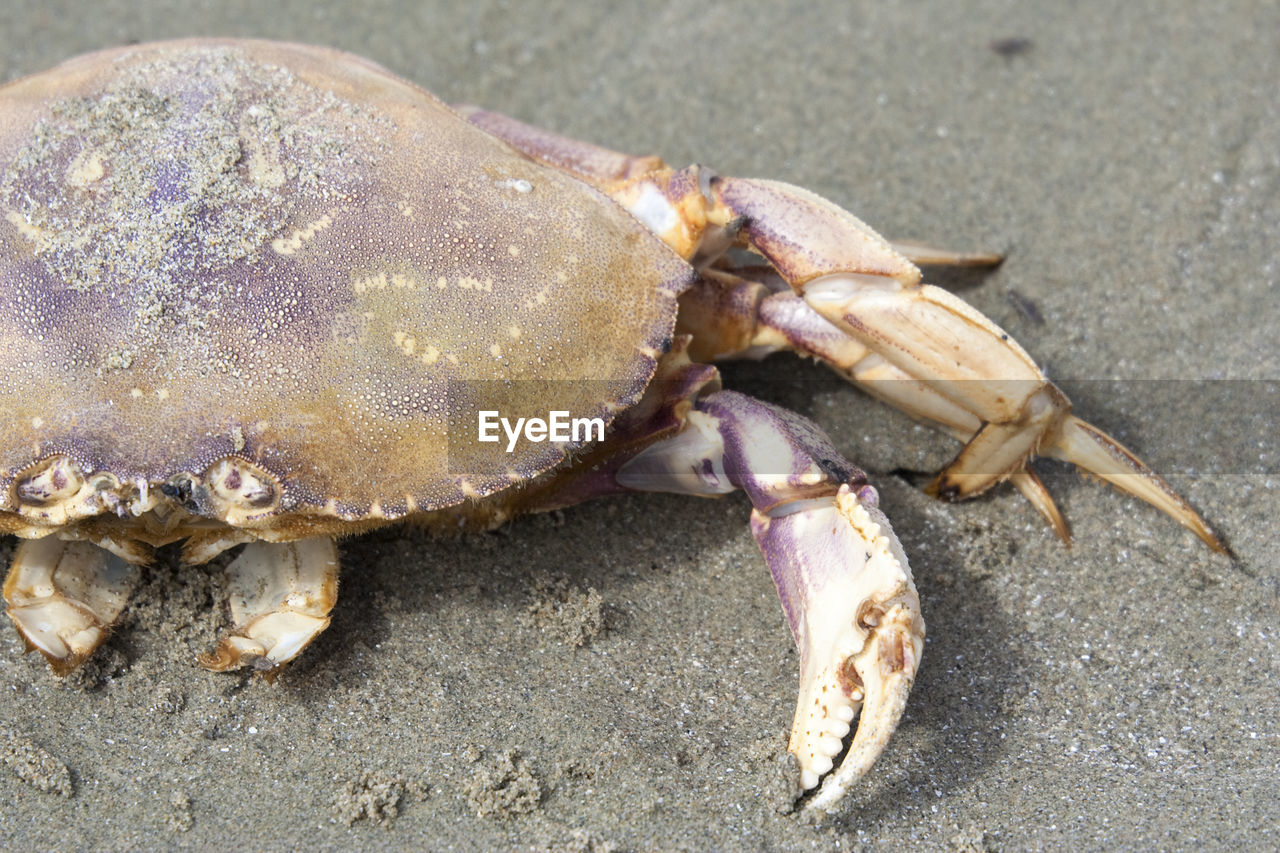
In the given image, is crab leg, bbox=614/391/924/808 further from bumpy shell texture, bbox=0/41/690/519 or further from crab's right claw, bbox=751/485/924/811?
bumpy shell texture, bbox=0/41/690/519

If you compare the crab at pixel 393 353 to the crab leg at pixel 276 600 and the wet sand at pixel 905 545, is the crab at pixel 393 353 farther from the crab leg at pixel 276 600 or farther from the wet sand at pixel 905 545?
the wet sand at pixel 905 545

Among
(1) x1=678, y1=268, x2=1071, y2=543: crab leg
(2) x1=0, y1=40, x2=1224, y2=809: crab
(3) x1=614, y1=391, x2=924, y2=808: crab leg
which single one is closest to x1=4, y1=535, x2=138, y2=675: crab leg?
(2) x1=0, y1=40, x2=1224, y2=809: crab

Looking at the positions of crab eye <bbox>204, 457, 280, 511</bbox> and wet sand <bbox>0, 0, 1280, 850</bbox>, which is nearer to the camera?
crab eye <bbox>204, 457, 280, 511</bbox>

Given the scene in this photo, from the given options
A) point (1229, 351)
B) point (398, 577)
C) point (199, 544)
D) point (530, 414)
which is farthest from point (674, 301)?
point (1229, 351)

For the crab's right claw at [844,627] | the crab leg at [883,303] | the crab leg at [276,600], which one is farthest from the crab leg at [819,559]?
the crab leg at [276,600]

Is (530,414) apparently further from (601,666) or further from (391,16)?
(391,16)

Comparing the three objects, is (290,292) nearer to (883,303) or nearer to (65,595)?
(65,595)

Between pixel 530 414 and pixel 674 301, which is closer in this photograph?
pixel 530 414
